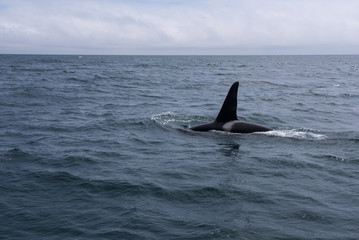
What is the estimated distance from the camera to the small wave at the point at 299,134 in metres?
17.2

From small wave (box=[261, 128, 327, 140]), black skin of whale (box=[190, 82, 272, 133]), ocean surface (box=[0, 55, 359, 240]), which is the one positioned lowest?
ocean surface (box=[0, 55, 359, 240])

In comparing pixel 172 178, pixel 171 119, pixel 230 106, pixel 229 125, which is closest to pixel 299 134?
pixel 229 125

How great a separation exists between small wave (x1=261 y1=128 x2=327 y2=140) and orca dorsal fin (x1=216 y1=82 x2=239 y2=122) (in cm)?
176

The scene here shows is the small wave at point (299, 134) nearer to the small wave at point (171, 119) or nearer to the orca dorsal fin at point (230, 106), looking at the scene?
the orca dorsal fin at point (230, 106)

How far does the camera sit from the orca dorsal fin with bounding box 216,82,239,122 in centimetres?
1659

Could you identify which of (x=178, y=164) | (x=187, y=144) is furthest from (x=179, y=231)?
(x=187, y=144)

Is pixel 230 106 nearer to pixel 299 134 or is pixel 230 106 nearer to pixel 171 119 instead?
pixel 299 134

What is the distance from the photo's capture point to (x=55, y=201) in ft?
31.2

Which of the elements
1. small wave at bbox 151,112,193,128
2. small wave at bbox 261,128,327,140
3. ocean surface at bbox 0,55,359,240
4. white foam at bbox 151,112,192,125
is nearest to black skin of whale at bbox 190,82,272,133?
ocean surface at bbox 0,55,359,240

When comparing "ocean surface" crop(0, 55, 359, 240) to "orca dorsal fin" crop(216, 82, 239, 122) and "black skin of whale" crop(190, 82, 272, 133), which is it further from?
"orca dorsal fin" crop(216, 82, 239, 122)

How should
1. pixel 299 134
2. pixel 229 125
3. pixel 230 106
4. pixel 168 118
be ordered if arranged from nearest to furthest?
pixel 230 106 → pixel 229 125 → pixel 299 134 → pixel 168 118

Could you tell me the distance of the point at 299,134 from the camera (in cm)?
1792

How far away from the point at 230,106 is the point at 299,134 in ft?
12.1

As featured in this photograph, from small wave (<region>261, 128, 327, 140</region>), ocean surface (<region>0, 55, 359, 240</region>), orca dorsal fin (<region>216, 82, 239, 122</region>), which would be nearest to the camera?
ocean surface (<region>0, 55, 359, 240</region>)
